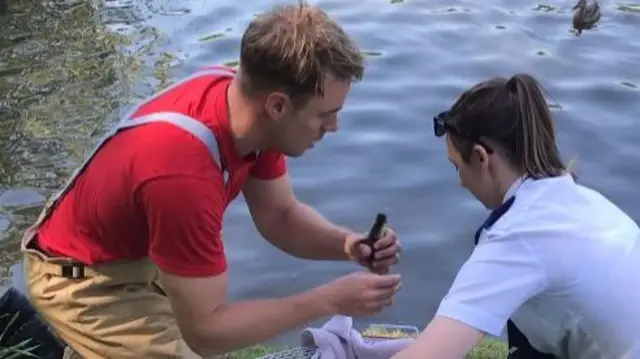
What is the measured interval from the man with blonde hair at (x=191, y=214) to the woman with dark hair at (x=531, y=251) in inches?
15.5

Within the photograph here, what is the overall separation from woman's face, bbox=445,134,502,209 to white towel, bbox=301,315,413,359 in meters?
0.84

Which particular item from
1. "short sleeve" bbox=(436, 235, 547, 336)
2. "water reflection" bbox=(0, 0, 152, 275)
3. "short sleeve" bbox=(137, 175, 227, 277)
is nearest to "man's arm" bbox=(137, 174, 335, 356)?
"short sleeve" bbox=(137, 175, 227, 277)

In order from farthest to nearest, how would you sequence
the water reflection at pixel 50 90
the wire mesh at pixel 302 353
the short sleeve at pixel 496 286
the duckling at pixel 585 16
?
the duckling at pixel 585 16 < the water reflection at pixel 50 90 < the wire mesh at pixel 302 353 < the short sleeve at pixel 496 286

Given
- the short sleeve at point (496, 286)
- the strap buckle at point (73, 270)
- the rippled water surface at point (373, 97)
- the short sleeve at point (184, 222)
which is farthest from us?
the rippled water surface at point (373, 97)

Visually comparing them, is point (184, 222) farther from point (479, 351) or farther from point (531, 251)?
point (479, 351)

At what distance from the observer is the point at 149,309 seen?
3486mm

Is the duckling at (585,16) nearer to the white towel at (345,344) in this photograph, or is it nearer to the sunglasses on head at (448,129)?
the white towel at (345,344)

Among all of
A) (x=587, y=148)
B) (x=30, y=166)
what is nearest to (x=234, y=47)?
(x=30, y=166)

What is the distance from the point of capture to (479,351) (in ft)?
14.6

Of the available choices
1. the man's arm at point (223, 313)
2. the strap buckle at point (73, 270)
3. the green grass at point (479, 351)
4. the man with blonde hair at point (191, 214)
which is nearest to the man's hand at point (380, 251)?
the man with blonde hair at point (191, 214)

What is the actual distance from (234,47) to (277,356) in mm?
4969

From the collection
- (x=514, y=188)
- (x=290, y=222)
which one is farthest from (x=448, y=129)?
(x=290, y=222)

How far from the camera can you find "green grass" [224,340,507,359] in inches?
174

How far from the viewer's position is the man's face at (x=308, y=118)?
10.1 feet
